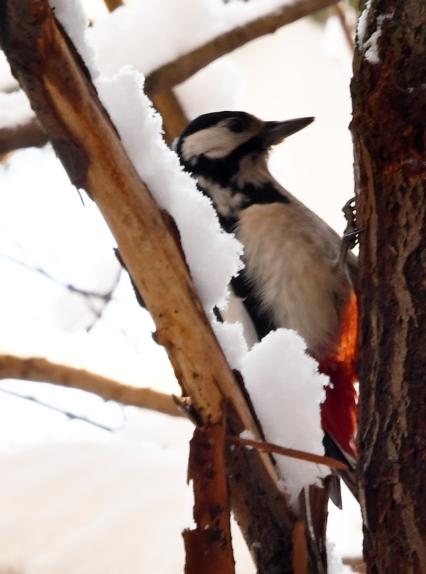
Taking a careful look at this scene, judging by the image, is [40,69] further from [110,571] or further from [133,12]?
[133,12]

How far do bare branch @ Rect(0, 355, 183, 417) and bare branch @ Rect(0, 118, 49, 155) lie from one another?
18.5 inches

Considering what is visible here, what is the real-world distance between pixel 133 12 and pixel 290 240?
30.1 inches

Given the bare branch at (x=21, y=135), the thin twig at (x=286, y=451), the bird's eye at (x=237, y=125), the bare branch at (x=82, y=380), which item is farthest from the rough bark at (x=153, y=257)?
the bird's eye at (x=237, y=125)

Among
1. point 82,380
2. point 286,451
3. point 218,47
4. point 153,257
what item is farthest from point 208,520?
point 218,47

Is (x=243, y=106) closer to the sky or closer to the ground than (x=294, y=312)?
closer to the sky

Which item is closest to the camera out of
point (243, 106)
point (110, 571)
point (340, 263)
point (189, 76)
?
point (110, 571)

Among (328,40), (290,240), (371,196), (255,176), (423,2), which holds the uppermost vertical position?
(328,40)

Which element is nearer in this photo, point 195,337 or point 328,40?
point 195,337

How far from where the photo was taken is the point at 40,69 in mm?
1008

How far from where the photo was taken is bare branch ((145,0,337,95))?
2.23m

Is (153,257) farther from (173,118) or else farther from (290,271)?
(173,118)

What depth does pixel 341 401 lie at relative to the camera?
2064mm

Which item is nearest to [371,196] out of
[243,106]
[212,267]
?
[212,267]

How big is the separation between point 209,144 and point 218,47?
A: 249mm
